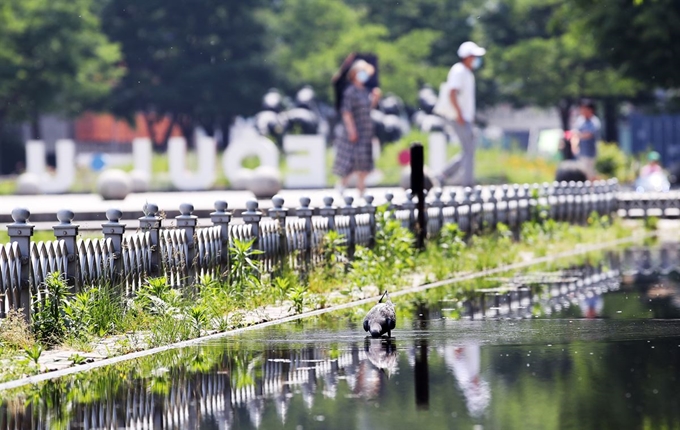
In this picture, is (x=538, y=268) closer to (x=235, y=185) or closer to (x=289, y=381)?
(x=289, y=381)

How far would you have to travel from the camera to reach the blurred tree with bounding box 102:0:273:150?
81.8 meters

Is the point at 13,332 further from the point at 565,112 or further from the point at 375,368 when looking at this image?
the point at 565,112

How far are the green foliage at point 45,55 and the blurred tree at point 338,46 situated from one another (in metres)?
10.7

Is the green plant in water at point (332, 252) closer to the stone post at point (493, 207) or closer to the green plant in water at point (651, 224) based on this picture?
the stone post at point (493, 207)

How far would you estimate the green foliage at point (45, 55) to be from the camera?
70562 mm

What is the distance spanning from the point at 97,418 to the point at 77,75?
66.9 metres

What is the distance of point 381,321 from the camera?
1364 cm

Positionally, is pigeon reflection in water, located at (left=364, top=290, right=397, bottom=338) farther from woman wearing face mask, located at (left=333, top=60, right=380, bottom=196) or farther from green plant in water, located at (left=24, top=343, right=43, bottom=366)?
woman wearing face mask, located at (left=333, top=60, right=380, bottom=196)

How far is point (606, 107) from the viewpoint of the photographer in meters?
72.1

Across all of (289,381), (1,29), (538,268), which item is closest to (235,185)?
(538,268)

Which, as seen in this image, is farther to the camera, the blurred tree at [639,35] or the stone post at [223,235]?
the blurred tree at [639,35]

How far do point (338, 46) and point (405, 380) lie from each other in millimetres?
68704

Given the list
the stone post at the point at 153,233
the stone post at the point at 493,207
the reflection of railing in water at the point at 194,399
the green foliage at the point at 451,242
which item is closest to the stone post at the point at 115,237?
the stone post at the point at 153,233

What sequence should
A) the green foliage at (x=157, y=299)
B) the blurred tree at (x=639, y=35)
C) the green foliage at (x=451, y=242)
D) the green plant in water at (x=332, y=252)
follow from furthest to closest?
the blurred tree at (x=639, y=35)
the green foliage at (x=451, y=242)
the green plant in water at (x=332, y=252)
the green foliage at (x=157, y=299)
